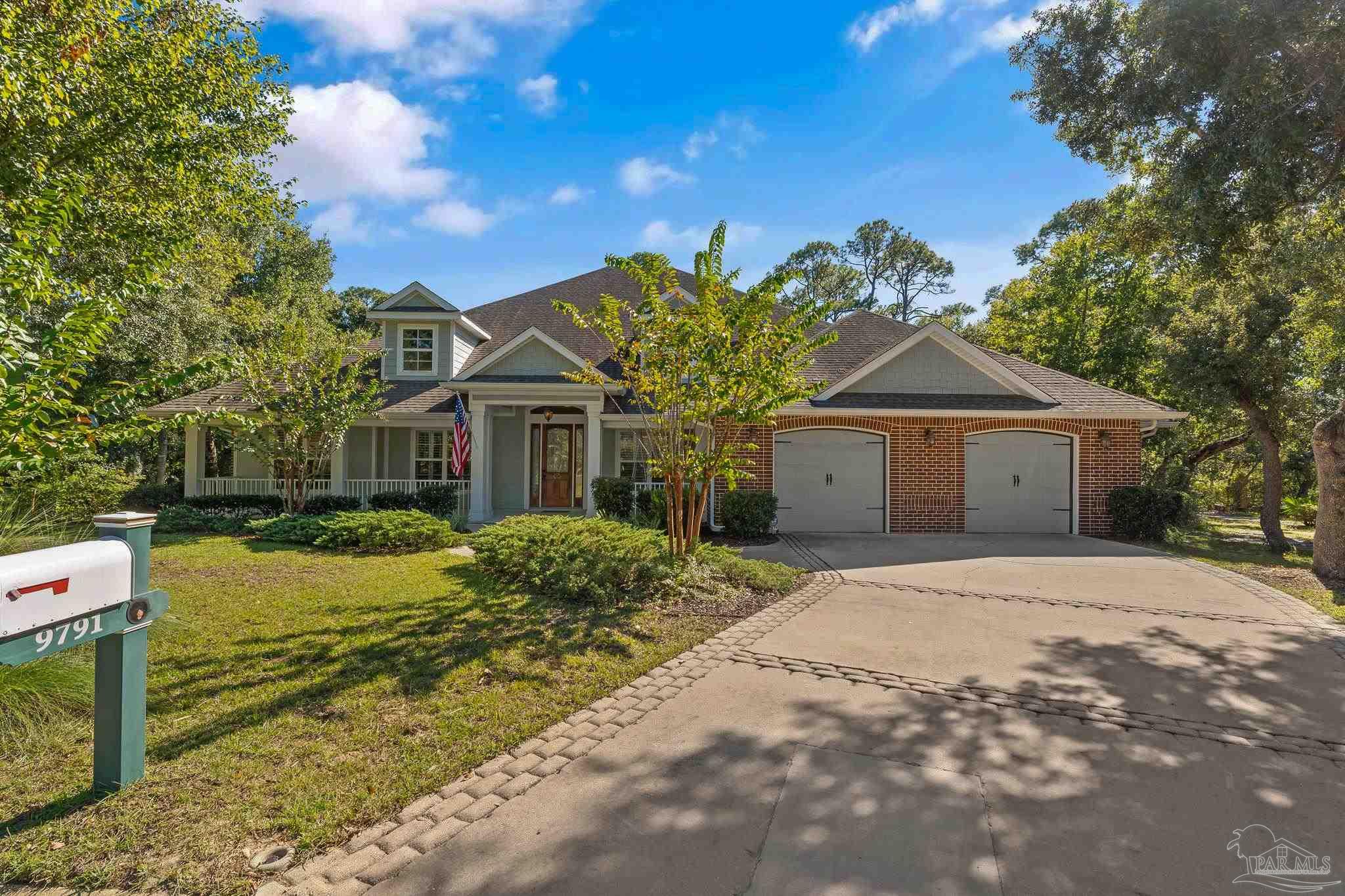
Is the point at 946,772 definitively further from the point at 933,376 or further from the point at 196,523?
the point at 196,523

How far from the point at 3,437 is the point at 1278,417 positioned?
1995cm

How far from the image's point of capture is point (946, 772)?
3338mm

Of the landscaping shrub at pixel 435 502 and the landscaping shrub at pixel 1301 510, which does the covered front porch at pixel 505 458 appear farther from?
the landscaping shrub at pixel 1301 510

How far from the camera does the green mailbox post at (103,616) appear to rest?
89.8 inches

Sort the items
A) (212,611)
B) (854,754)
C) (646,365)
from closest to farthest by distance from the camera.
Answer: (854,754) < (212,611) < (646,365)

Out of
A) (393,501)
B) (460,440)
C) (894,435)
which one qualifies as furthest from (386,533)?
(894,435)

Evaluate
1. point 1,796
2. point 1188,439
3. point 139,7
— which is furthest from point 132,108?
point 1188,439

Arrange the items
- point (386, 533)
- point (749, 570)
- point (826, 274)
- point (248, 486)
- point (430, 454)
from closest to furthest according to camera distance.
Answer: point (749, 570), point (386, 533), point (248, 486), point (430, 454), point (826, 274)

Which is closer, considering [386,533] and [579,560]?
[579,560]

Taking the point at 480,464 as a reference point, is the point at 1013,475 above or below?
below

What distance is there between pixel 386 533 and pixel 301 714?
6.36m

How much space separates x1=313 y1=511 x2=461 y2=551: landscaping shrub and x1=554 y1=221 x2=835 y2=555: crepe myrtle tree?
4.24m

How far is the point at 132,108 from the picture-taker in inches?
392

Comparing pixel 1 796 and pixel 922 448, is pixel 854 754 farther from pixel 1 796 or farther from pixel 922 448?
pixel 922 448
